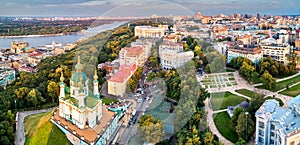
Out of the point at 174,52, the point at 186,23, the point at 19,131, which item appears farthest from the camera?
the point at 174,52

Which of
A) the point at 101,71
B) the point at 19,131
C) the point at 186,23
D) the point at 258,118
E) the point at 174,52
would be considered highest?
the point at 186,23

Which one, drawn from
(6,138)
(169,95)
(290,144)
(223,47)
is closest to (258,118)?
(290,144)

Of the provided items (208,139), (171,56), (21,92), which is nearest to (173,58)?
(171,56)

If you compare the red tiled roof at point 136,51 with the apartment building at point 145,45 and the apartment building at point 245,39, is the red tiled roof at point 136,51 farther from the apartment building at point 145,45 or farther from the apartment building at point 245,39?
the apartment building at point 245,39

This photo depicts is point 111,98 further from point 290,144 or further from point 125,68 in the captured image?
point 290,144

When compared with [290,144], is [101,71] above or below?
above

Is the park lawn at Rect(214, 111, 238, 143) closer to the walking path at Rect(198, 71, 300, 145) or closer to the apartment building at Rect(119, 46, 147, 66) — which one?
the walking path at Rect(198, 71, 300, 145)

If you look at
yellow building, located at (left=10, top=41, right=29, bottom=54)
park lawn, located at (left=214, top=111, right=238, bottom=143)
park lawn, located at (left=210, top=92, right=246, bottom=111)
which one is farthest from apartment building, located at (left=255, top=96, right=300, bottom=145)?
yellow building, located at (left=10, top=41, right=29, bottom=54)
